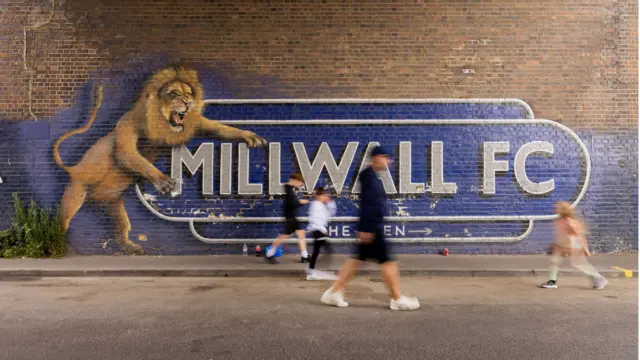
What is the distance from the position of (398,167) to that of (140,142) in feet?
18.3

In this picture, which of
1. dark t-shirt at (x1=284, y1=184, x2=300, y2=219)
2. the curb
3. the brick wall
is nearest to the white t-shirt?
dark t-shirt at (x1=284, y1=184, x2=300, y2=219)

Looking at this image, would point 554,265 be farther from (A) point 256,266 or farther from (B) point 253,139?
(B) point 253,139

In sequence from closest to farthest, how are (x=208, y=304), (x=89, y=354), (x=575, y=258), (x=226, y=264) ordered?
1. (x=89, y=354)
2. (x=208, y=304)
3. (x=575, y=258)
4. (x=226, y=264)

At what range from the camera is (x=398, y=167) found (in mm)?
10516

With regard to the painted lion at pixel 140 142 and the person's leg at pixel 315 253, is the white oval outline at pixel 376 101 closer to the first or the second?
the painted lion at pixel 140 142

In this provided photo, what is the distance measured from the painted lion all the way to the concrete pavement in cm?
124

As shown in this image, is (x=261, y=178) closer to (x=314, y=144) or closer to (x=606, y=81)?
(x=314, y=144)

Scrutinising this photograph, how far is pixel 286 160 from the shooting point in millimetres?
10492

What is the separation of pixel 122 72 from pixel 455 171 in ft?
24.6

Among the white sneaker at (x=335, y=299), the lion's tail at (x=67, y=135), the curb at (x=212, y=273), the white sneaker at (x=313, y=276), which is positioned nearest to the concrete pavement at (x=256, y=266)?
the curb at (x=212, y=273)

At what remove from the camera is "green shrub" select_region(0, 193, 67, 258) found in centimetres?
1009

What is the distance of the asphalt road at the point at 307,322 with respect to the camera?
15.1 feet

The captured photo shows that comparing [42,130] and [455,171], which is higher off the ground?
[42,130]

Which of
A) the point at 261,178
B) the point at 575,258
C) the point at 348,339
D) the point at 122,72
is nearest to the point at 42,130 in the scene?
the point at 122,72
